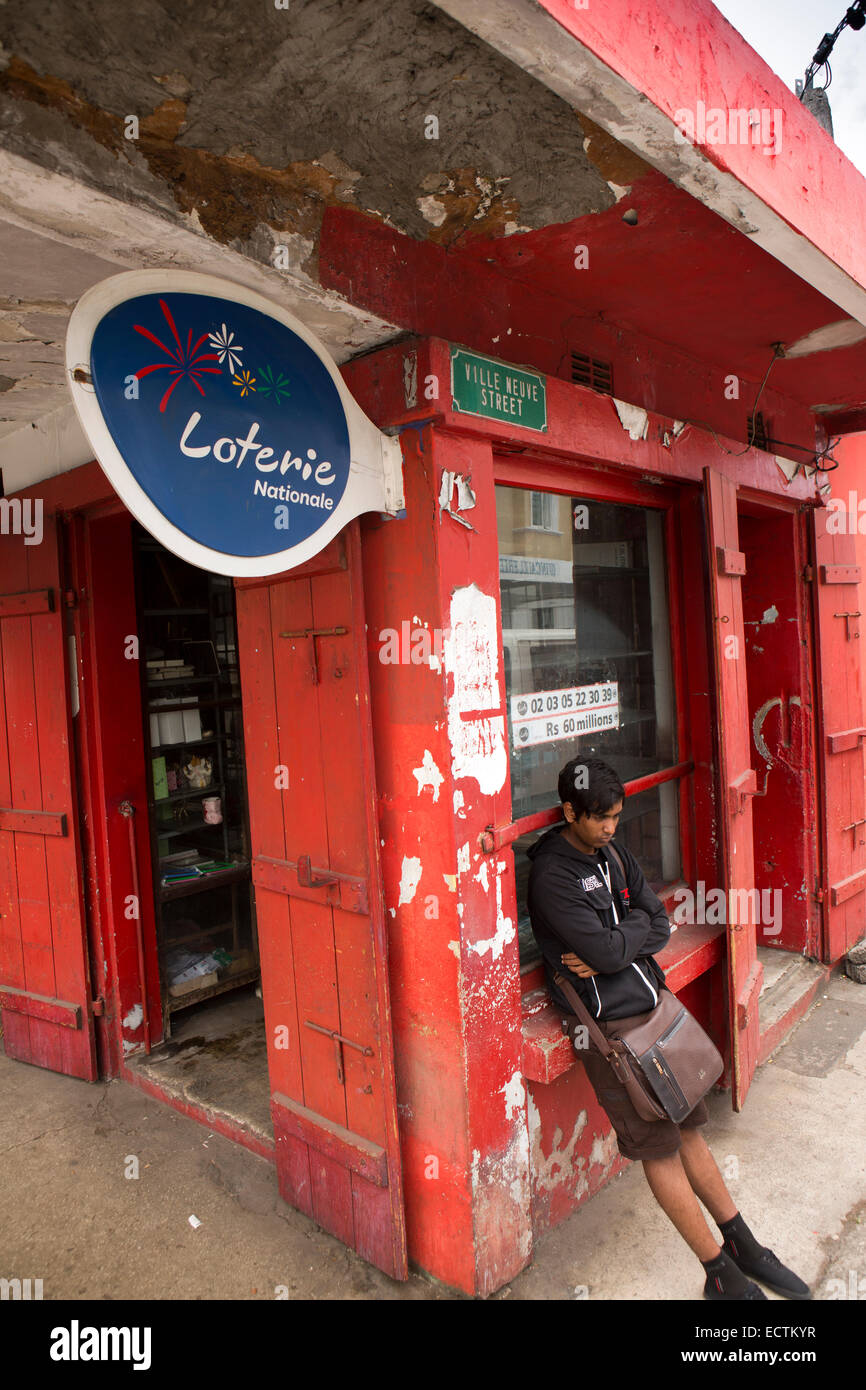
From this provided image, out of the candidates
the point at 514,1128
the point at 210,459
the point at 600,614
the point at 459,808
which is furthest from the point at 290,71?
the point at 514,1128

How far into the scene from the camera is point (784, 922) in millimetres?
4777

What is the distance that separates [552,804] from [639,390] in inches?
69.5

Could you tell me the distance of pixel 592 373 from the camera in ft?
10.0

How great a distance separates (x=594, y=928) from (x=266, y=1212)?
1.66m

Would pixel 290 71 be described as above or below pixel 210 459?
above

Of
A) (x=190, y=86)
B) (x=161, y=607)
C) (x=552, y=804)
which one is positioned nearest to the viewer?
(x=190, y=86)

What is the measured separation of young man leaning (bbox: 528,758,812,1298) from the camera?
8.07 feet

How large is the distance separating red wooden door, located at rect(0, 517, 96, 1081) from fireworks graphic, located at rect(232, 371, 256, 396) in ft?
6.93

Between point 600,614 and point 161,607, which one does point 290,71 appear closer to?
point 600,614

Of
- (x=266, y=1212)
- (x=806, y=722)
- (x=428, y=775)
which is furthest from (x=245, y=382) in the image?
(x=806, y=722)

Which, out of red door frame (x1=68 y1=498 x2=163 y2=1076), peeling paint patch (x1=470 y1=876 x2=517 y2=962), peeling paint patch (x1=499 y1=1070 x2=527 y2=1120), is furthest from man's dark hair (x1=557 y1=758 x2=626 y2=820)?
red door frame (x1=68 y1=498 x2=163 y2=1076)

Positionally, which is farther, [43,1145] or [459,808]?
[43,1145]

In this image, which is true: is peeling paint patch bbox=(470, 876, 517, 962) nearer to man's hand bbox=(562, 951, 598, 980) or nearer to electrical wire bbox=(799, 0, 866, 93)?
man's hand bbox=(562, 951, 598, 980)
